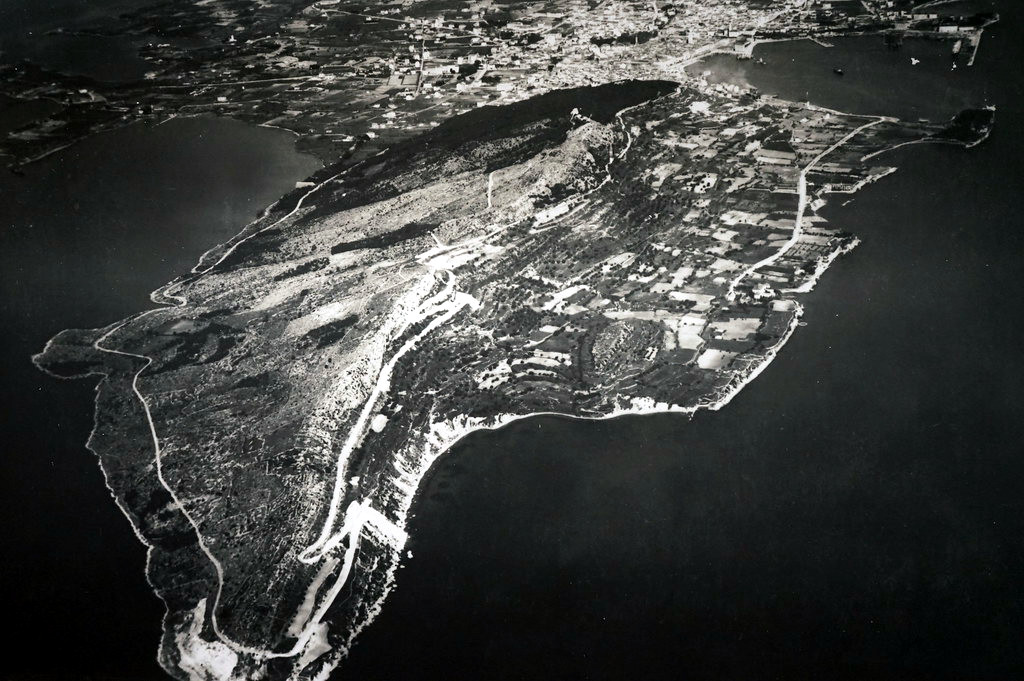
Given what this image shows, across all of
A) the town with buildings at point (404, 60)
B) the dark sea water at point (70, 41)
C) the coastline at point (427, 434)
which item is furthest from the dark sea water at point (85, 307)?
the dark sea water at point (70, 41)

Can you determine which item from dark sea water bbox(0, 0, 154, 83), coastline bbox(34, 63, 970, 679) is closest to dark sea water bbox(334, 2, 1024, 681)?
coastline bbox(34, 63, 970, 679)

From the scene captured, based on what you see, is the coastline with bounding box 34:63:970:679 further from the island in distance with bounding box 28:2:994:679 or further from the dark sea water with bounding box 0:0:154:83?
the dark sea water with bounding box 0:0:154:83

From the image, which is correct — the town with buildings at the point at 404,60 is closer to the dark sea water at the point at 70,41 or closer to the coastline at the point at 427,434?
the dark sea water at the point at 70,41

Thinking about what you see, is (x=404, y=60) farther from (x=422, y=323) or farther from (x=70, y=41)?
(x=70, y=41)

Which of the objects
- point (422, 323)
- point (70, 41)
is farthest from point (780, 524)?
point (70, 41)

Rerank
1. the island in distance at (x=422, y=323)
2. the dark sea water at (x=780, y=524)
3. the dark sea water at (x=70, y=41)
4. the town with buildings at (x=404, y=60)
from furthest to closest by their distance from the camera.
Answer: the dark sea water at (x=70, y=41) → the town with buildings at (x=404, y=60) → the island in distance at (x=422, y=323) → the dark sea water at (x=780, y=524)

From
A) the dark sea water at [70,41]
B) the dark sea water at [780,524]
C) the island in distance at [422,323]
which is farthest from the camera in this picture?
the dark sea water at [70,41]

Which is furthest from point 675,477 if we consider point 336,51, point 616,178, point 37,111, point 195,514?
point 37,111
